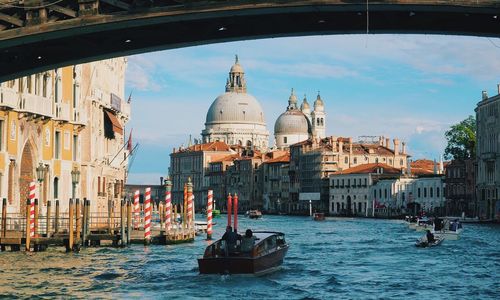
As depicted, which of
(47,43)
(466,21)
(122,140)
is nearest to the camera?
(466,21)

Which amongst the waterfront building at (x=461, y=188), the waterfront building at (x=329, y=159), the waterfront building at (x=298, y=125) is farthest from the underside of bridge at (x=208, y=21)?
the waterfront building at (x=298, y=125)

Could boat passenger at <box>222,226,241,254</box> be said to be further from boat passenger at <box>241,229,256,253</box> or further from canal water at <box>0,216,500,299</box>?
canal water at <box>0,216,500,299</box>

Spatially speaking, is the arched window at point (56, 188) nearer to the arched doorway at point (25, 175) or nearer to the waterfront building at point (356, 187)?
the arched doorway at point (25, 175)

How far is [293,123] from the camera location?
194500 millimetres

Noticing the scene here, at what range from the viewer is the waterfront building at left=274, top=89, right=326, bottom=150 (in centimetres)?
19225

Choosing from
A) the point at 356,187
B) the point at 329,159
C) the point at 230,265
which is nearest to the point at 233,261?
the point at 230,265

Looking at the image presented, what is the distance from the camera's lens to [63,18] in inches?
680

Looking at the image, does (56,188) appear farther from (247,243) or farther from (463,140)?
(463,140)

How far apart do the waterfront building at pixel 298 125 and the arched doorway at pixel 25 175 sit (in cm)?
15298

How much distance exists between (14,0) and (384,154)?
12503 cm

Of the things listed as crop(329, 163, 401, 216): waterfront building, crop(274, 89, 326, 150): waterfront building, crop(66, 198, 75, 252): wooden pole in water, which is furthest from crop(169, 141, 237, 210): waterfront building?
crop(66, 198, 75, 252): wooden pole in water

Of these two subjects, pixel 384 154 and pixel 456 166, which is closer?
pixel 456 166

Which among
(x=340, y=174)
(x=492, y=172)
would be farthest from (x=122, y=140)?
(x=340, y=174)

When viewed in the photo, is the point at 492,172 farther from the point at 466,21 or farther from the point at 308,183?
the point at 466,21
